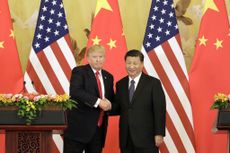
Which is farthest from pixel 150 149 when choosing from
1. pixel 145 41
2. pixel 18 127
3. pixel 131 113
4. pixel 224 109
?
pixel 145 41

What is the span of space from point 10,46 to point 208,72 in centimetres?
240

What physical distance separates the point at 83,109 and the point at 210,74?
72.7 inches

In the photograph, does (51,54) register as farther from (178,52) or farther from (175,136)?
(175,136)

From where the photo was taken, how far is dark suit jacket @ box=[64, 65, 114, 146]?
517 centimetres

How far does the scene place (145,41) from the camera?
21.2 ft

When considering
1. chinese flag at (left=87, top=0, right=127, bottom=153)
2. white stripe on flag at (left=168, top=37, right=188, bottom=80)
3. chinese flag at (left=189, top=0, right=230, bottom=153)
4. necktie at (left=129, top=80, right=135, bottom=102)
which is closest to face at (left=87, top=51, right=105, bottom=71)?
necktie at (left=129, top=80, right=135, bottom=102)

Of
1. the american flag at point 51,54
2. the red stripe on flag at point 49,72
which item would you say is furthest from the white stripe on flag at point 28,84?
the red stripe on flag at point 49,72

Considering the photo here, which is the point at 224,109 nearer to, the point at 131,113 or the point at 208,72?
the point at 131,113

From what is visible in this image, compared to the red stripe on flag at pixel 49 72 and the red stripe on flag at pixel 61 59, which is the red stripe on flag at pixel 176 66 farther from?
the red stripe on flag at pixel 49 72

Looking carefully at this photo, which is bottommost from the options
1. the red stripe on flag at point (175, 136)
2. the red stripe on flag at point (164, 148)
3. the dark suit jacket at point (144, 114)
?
the red stripe on flag at point (164, 148)

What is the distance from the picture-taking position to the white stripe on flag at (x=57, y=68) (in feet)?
21.2

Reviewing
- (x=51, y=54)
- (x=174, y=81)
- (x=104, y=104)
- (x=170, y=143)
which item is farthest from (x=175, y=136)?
(x=51, y=54)

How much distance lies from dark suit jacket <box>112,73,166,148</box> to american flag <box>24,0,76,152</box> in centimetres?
145

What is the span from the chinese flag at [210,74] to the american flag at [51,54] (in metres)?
1.55
